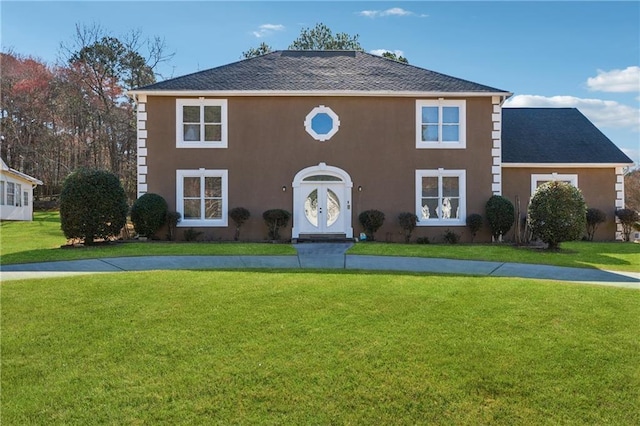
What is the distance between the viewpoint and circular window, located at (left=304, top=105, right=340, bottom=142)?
1761 cm

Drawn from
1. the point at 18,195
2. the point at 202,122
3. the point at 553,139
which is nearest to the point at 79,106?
the point at 18,195

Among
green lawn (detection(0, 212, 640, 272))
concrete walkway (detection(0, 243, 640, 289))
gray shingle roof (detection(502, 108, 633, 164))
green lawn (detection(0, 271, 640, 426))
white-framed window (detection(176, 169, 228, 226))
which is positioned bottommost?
green lawn (detection(0, 271, 640, 426))

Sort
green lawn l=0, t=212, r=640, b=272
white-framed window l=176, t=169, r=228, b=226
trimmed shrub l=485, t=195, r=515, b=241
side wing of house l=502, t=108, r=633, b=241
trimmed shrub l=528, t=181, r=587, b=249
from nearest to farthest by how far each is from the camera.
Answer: green lawn l=0, t=212, r=640, b=272 → trimmed shrub l=528, t=181, r=587, b=249 → trimmed shrub l=485, t=195, r=515, b=241 → white-framed window l=176, t=169, r=228, b=226 → side wing of house l=502, t=108, r=633, b=241

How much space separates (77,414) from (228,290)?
345 centimetres

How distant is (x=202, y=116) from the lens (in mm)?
17562

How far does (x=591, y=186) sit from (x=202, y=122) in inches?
620

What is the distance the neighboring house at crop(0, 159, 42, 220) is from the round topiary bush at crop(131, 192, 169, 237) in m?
16.5

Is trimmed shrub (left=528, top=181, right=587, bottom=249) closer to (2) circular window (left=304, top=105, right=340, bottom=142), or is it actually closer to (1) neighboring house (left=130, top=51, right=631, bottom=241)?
(1) neighboring house (left=130, top=51, right=631, bottom=241)

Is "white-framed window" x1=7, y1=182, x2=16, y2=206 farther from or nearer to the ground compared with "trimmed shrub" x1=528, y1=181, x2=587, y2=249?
farther from the ground

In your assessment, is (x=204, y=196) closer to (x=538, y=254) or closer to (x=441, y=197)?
(x=441, y=197)

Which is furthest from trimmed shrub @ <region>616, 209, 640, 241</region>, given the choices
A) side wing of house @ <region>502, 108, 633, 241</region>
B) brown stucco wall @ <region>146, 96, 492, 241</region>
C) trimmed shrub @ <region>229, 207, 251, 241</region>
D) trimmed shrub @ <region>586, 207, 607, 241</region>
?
trimmed shrub @ <region>229, 207, 251, 241</region>

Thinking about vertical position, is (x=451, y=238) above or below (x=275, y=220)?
below

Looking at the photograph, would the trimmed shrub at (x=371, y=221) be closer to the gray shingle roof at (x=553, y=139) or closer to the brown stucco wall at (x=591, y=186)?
the brown stucco wall at (x=591, y=186)

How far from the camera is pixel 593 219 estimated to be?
1881 cm
